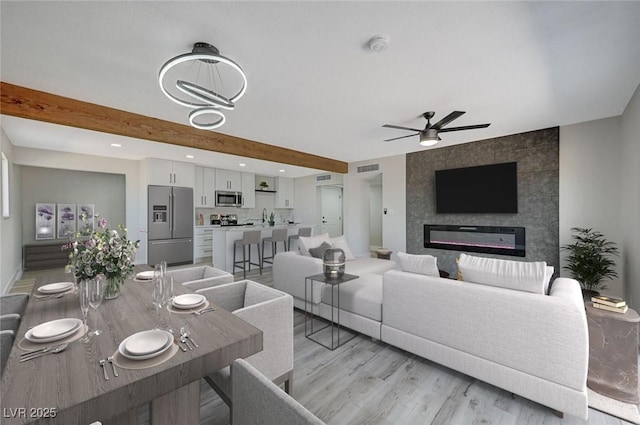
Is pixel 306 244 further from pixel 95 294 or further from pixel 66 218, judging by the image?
pixel 66 218

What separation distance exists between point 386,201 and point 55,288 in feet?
18.2

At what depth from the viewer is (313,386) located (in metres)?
1.94

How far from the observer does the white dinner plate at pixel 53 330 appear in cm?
107

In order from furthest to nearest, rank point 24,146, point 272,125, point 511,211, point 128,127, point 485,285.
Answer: point 24,146, point 511,211, point 272,125, point 128,127, point 485,285

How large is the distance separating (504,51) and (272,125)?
108 inches

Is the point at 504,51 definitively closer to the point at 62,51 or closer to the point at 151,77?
the point at 151,77

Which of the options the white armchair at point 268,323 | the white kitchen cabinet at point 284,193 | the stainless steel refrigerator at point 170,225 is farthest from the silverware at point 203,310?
the white kitchen cabinet at point 284,193

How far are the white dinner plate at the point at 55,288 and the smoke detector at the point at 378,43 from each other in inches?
105

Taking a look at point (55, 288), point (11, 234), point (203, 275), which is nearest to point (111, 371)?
point (55, 288)

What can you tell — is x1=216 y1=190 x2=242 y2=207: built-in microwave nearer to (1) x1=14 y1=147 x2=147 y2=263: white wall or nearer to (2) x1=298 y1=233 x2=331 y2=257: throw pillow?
(1) x1=14 y1=147 x2=147 y2=263: white wall

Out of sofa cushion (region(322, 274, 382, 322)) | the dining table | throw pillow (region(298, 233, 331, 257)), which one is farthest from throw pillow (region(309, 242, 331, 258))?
the dining table

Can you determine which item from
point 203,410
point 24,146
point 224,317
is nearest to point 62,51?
point 224,317

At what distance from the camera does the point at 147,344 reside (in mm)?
1047

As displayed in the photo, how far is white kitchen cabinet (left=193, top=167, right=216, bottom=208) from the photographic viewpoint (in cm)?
658
